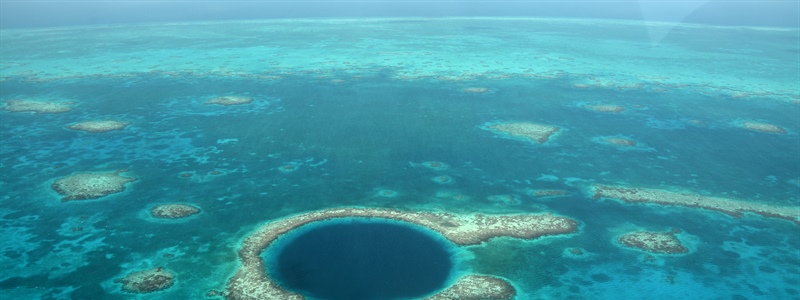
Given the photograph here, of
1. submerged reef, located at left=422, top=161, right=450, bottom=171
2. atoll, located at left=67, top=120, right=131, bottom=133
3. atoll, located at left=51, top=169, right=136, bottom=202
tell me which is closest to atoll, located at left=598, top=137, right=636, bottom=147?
submerged reef, located at left=422, top=161, right=450, bottom=171

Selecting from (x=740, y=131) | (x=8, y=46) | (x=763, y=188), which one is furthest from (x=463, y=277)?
(x=8, y=46)

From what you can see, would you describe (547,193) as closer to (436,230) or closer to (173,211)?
(436,230)

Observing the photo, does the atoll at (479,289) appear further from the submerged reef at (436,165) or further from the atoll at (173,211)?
the atoll at (173,211)

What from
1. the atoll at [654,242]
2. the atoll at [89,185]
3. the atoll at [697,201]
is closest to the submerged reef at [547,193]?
the atoll at [697,201]

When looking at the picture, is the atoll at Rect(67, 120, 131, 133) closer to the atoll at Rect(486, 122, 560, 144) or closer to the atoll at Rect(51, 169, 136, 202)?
the atoll at Rect(51, 169, 136, 202)

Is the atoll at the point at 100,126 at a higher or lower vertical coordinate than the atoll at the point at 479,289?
higher

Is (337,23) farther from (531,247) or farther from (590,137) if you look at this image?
(531,247)

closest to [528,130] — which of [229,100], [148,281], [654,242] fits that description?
[654,242]
